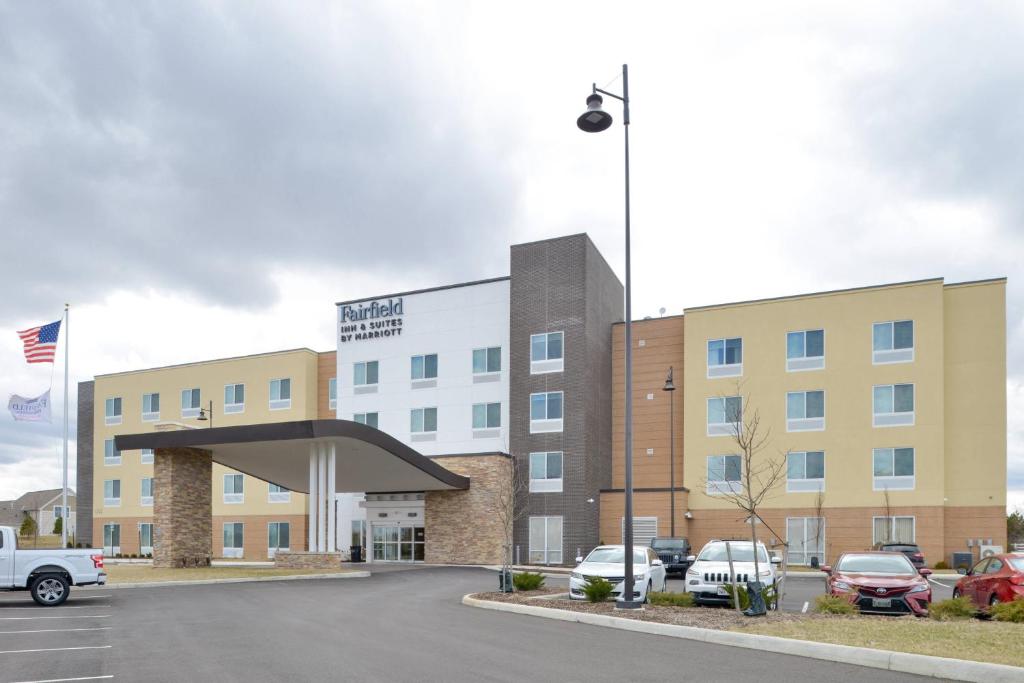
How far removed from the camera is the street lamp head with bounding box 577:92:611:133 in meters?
17.1

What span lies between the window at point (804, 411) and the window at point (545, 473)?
10877 millimetres

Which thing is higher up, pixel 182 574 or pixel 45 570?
pixel 45 570

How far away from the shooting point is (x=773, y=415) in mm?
39719

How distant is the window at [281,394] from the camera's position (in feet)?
172

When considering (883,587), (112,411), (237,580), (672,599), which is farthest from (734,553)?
(112,411)

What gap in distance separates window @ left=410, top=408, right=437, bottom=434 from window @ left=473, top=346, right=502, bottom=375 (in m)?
3.42

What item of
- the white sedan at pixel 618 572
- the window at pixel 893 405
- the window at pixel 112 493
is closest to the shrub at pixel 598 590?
the white sedan at pixel 618 572

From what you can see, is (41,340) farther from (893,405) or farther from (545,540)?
(893,405)

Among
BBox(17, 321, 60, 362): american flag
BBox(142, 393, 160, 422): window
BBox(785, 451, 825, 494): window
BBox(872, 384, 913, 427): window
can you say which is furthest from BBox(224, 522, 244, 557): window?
BBox(872, 384, 913, 427): window

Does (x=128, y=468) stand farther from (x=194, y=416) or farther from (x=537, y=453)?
→ (x=537, y=453)

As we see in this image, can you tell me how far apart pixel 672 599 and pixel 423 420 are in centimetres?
3031

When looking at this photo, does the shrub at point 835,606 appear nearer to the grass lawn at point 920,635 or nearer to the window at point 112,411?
the grass lawn at point 920,635

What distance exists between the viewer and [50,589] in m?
18.8

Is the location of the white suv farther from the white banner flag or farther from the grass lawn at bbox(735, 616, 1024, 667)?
the white banner flag
